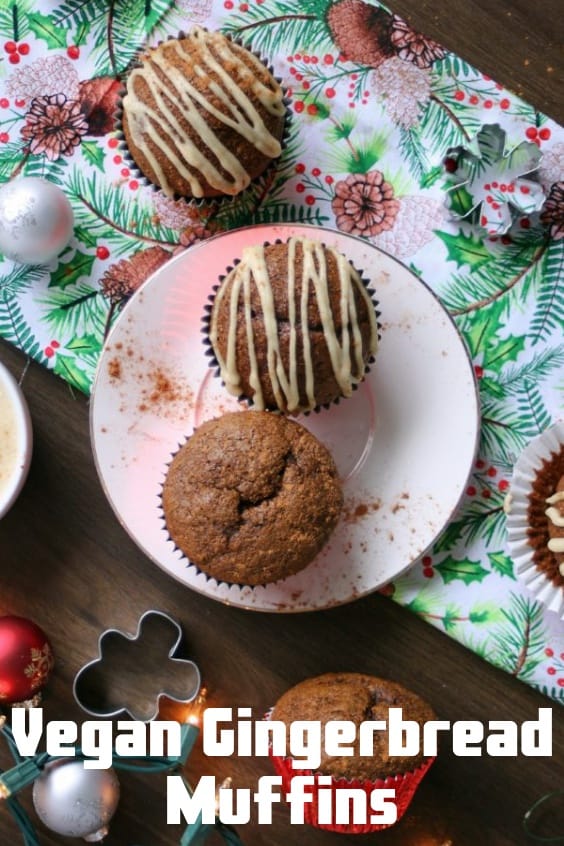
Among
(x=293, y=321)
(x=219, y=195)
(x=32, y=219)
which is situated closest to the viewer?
(x=293, y=321)

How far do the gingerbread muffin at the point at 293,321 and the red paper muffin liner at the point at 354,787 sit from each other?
72 centimetres

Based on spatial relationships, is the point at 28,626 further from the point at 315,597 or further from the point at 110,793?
the point at 315,597

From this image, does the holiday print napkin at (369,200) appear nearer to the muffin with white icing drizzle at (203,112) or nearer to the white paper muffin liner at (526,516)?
the white paper muffin liner at (526,516)

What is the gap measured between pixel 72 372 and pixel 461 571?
0.93 m

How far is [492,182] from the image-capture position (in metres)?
2.09

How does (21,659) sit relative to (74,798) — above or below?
above

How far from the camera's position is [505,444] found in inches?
82.3

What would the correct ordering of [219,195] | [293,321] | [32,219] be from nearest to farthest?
[293,321]
[32,219]
[219,195]

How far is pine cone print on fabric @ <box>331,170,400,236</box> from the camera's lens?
82.7 inches

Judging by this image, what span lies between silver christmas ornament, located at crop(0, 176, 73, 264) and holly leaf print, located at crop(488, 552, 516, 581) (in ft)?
3.68

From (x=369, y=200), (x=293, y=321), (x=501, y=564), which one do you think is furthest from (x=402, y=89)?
(x=501, y=564)

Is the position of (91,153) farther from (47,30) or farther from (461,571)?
(461,571)

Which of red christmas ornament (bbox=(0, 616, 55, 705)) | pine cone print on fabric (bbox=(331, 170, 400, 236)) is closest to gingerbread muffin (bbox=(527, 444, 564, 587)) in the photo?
pine cone print on fabric (bbox=(331, 170, 400, 236))

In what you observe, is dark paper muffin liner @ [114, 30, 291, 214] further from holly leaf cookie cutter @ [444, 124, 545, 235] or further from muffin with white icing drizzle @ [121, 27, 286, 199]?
holly leaf cookie cutter @ [444, 124, 545, 235]
